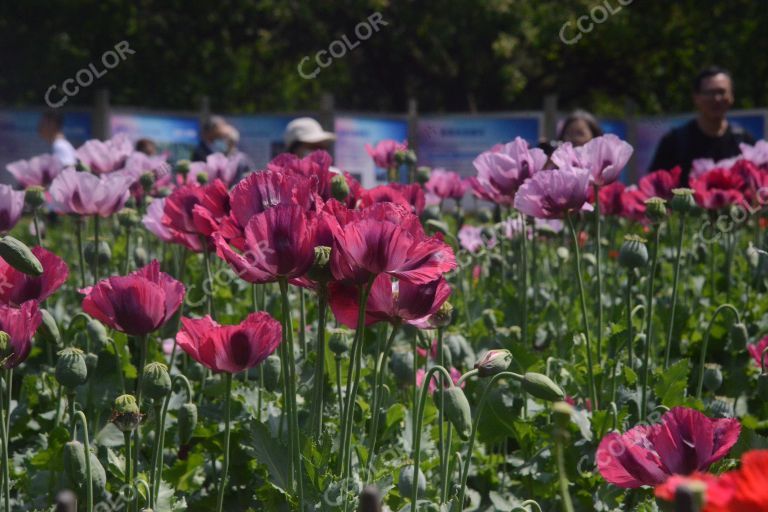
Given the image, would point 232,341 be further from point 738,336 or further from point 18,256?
point 738,336

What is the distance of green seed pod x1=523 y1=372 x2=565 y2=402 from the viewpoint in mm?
1126

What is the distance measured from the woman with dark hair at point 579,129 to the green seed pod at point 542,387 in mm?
2985

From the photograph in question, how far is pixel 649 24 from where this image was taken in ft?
57.5

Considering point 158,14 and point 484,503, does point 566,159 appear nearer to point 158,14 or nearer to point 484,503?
point 484,503

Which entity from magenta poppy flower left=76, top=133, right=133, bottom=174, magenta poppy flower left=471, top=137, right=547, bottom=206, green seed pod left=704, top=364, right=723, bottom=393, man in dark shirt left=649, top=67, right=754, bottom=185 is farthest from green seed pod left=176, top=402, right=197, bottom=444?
man in dark shirt left=649, top=67, right=754, bottom=185

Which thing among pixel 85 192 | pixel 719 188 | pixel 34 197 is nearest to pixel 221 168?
pixel 34 197

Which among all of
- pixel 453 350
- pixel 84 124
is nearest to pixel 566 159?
pixel 453 350

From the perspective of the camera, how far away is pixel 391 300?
48.6 inches

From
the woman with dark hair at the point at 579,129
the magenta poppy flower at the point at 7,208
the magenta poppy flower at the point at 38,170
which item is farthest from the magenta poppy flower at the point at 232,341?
the woman with dark hair at the point at 579,129

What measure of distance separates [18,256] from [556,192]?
0.89 metres

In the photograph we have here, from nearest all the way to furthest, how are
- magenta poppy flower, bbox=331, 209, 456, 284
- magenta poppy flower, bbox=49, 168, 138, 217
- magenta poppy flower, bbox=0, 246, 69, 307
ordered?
magenta poppy flower, bbox=331, 209, 456, 284 → magenta poppy flower, bbox=0, 246, 69, 307 → magenta poppy flower, bbox=49, 168, 138, 217

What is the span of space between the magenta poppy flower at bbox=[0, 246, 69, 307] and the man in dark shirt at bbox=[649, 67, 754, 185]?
3201 millimetres

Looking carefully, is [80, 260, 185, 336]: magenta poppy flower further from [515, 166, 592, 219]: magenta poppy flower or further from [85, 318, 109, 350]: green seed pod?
[515, 166, 592, 219]: magenta poppy flower

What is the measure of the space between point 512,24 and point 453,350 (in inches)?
604
